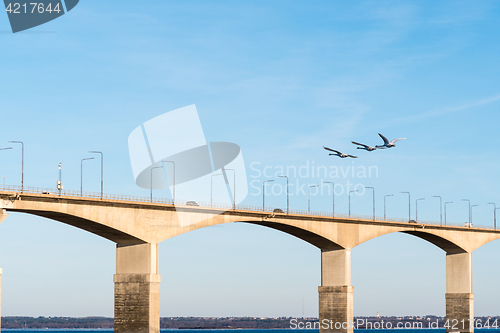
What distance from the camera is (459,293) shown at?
11594cm

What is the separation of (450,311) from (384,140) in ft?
169

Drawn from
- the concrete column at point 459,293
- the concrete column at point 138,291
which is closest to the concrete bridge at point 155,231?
the concrete column at point 138,291

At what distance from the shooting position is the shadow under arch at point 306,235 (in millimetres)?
89312

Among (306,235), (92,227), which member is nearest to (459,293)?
(306,235)

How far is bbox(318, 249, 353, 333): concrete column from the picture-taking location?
93.4m

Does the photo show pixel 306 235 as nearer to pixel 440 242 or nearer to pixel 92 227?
pixel 440 242

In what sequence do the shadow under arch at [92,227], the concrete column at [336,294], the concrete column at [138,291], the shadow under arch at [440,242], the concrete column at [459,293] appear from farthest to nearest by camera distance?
the concrete column at [459,293] < the shadow under arch at [440,242] < the concrete column at [336,294] < the concrete column at [138,291] < the shadow under arch at [92,227]

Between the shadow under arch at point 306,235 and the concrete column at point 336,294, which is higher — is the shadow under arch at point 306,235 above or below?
above

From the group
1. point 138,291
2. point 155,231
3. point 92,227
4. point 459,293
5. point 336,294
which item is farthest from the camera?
point 459,293

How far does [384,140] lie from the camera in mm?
77188

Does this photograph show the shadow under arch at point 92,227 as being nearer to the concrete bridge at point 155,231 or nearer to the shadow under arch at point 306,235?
the concrete bridge at point 155,231

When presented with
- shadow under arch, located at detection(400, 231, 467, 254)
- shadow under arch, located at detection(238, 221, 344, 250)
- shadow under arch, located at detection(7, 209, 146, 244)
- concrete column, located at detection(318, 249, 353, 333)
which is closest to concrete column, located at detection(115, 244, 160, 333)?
shadow under arch, located at detection(7, 209, 146, 244)

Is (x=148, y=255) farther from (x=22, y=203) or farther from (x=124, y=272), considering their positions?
(x=22, y=203)

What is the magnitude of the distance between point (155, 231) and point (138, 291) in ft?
20.2
